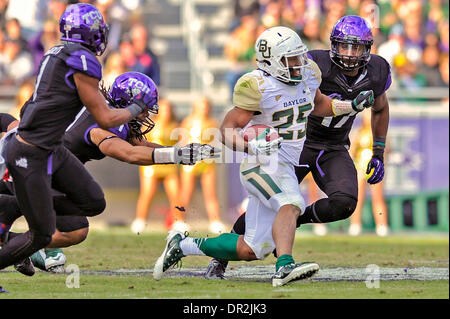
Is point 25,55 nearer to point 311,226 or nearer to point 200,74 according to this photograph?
point 200,74

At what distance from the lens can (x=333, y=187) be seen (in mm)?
7074

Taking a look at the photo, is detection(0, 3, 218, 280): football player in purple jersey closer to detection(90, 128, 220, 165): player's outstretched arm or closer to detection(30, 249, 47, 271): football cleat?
detection(90, 128, 220, 165): player's outstretched arm

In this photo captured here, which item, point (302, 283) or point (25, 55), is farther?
point (25, 55)

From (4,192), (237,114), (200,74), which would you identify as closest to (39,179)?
(4,192)

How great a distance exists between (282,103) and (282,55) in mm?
309

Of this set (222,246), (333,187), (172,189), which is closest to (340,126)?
(333,187)

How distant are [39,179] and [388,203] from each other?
7316mm

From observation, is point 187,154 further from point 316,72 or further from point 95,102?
point 316,72

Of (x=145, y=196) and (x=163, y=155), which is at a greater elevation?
(x=163, y=155)

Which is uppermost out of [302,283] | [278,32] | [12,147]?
[278,32]

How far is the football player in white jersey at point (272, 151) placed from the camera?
6.25 metres

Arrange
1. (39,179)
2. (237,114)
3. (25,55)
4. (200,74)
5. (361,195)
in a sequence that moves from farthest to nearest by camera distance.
Answer: (200,74), (25,55), (361,195), (237,114), (39,179)

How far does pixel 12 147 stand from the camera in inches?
226

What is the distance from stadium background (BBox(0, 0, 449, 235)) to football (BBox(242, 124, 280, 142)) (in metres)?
4.41
